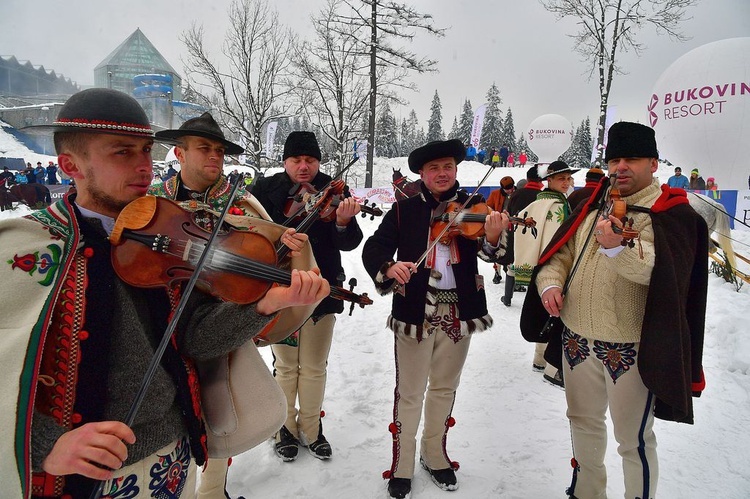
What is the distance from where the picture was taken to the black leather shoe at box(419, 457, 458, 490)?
8.83 feet

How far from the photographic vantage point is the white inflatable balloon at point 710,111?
917cm

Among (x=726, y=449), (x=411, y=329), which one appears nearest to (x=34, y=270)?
(x=411, y=329)

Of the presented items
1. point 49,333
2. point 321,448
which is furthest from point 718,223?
point 49,333

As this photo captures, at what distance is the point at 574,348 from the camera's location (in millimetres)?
2350

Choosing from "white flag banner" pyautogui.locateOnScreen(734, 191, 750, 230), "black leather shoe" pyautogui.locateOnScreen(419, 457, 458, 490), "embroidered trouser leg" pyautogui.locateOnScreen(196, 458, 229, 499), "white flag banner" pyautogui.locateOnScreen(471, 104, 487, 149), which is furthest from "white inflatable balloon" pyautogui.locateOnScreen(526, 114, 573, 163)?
"embroidered trouser leg" pyautogui.locateOnScreen(196, 458, 229, 499)

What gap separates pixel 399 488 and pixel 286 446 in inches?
35.6

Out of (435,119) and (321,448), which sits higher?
(435,119)

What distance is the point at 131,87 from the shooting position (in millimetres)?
51875

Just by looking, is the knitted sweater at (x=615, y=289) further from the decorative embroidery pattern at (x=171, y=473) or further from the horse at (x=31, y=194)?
the horse at (x=31, y=194)

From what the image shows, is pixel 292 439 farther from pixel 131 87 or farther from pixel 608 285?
pixel 131 87

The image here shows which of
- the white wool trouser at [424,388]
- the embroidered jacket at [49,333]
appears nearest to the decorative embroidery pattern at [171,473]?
the embroidered jacket at [49,333]

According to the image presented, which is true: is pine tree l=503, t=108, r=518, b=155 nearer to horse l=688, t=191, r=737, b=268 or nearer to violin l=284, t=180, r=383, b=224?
horse l=688, t=191, r=737, b=268

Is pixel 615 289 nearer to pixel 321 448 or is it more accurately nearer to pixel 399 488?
pixel 399 488

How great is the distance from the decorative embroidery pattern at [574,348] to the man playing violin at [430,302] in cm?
47
